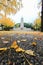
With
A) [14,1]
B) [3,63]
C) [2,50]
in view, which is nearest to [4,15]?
→ [14,1]

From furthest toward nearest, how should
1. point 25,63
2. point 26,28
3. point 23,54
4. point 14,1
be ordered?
1. point 26,28
2. point 14,1
3. point 23,54
4. point 25,63

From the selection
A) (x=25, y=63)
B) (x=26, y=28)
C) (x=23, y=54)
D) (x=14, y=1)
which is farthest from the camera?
(x=26, y=28)

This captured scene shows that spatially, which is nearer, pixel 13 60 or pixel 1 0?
pixel 13 60

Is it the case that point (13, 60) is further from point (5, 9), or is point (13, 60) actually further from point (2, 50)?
point (5, 9)

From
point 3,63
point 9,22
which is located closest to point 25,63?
point 3,63

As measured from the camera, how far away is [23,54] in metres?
2.86

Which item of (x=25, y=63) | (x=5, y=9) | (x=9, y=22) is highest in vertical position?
(x=5, y=9)

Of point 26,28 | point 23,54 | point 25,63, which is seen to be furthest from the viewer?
point 26,28

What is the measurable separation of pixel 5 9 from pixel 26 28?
1.38 metres

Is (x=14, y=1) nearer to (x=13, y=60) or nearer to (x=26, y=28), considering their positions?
(x=26, y=28)

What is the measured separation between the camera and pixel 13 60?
2.71 m

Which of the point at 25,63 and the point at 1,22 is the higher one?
the point at 1,22

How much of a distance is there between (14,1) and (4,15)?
A: 26.0 inches

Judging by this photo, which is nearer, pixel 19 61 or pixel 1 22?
pixel 19 61
